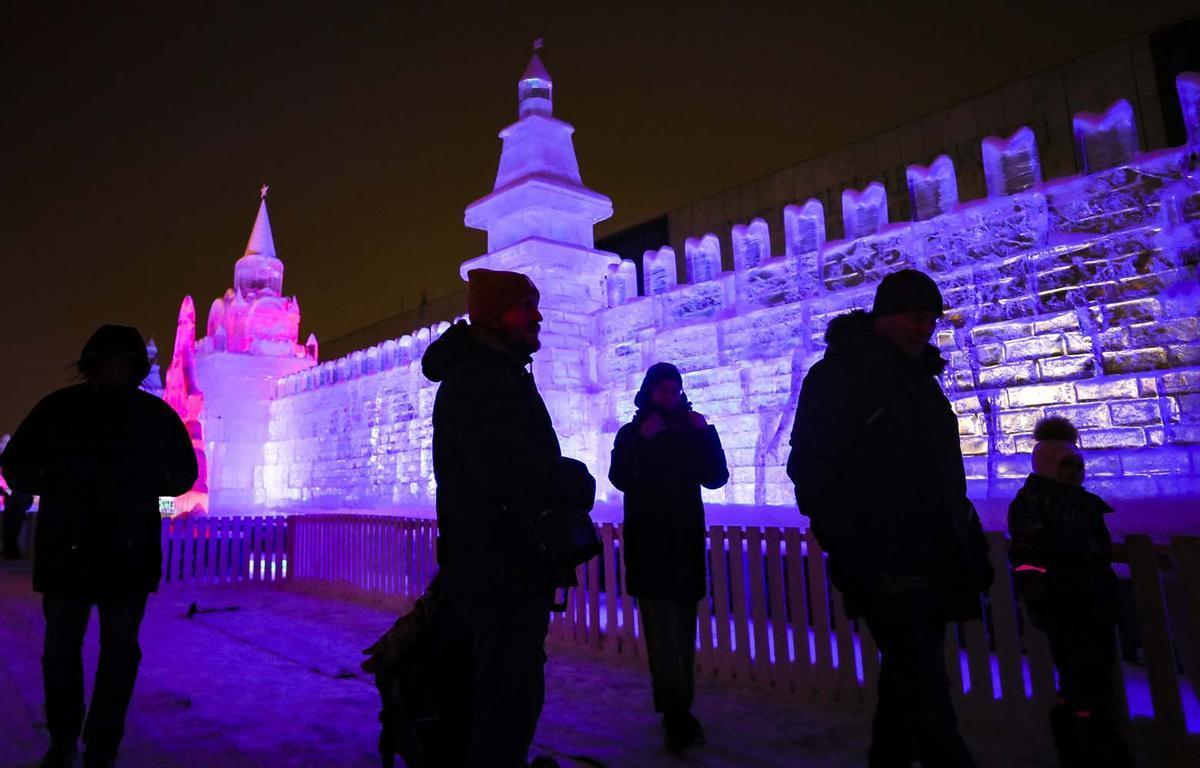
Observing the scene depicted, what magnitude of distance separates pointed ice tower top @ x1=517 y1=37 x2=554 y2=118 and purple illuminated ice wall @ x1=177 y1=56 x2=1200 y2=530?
0.08ft

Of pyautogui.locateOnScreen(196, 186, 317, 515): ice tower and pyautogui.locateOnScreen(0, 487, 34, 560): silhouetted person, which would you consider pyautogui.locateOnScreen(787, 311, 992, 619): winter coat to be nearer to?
pyautogui.locateOnScreen(196, 186, 317, 515): ice tower

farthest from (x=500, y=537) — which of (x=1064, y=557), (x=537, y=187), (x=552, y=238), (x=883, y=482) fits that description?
(x=537, y=187)

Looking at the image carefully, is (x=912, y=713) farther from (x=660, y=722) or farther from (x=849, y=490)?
(x=660, y=722)

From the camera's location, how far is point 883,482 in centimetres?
215

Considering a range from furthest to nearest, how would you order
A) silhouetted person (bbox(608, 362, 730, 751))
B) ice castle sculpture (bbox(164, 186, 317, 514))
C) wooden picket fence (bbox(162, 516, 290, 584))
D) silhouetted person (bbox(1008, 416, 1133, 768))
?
ice castle sculpture (bbox(164, 186, 317, 514)) < wooden picket fence (bbox(162, 516, 290, 584)) < silhouetted person (bbox(608, 362, 730, 751)) < silhouetted person (bbox(1008, 416, 1133, 768))

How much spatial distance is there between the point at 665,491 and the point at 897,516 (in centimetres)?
149

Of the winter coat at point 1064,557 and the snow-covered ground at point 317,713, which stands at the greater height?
the winter coat at point 1064,557

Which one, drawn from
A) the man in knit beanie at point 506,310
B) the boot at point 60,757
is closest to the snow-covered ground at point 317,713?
the boot at point 60,757

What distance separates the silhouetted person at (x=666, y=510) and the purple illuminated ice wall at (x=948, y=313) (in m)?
2.62

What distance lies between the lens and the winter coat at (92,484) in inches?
114

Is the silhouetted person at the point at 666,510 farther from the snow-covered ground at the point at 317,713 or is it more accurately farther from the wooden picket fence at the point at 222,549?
the wooden picket fence at the point at 222,549

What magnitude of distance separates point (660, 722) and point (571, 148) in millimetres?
7269

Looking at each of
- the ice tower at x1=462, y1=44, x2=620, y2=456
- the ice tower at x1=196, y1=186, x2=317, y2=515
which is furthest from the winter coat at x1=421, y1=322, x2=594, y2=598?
the ice tower at x1=196, y1=186, x2=317, y2=515

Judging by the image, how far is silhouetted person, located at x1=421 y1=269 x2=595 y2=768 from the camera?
204cm
